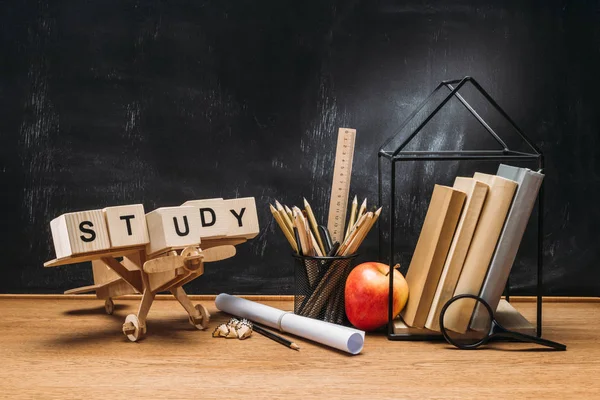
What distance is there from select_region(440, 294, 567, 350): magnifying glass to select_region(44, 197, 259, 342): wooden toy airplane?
37 cm

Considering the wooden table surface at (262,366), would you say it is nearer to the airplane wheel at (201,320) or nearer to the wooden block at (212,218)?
the airplane wheel at (201,320)

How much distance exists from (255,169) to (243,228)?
0.24 metres

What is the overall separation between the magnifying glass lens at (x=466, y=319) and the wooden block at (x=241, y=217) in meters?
0.37

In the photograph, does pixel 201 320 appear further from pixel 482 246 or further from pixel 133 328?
pixel 482 246

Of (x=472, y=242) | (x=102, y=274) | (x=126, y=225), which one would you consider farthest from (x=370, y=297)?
(x=102, y=274)

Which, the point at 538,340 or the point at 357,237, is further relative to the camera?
the point at 357,237

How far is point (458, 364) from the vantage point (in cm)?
94

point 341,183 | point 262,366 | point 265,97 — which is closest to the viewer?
point 262,366

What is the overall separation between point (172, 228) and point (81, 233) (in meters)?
0.14

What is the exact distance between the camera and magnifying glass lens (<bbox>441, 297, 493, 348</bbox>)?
102cm

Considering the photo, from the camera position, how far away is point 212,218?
43.2 inches

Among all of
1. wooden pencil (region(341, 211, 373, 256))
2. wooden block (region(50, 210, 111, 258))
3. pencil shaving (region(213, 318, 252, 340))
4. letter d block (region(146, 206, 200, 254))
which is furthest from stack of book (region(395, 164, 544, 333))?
wooden block (region(50, 210, 111, 258))

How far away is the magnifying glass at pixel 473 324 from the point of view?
1002 millimetres

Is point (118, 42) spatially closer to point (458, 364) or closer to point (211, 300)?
point (211, 300)
